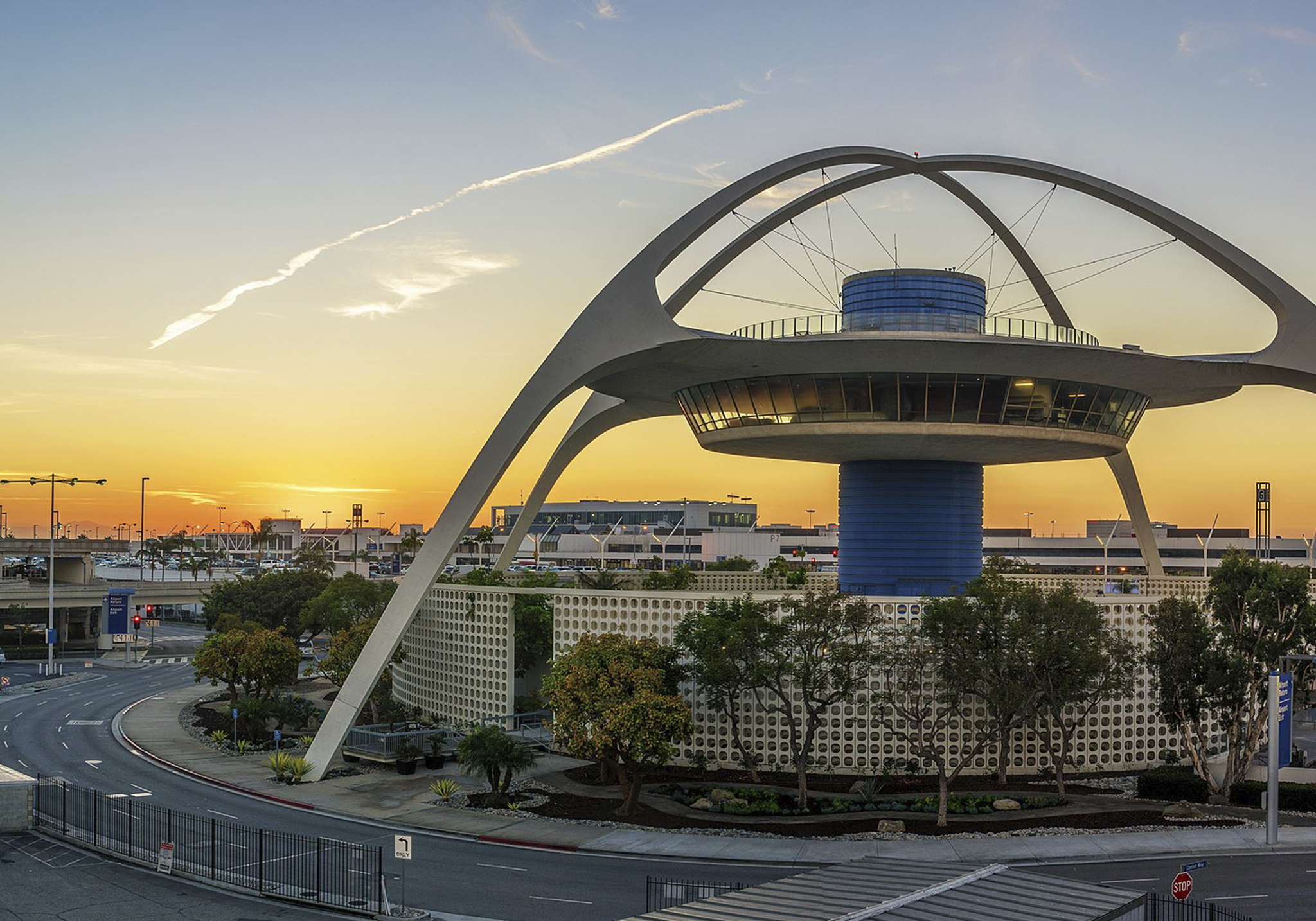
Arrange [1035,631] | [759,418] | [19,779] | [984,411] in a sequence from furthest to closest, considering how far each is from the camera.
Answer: [759,418], [984,411], [1035,631], [19,779]

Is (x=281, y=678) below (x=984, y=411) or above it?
below

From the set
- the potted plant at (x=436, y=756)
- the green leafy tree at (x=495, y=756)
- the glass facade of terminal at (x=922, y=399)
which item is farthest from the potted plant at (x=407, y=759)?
the glass facade of terminal at (x=922, y=399)

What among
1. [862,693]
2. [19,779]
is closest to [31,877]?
[19,779]

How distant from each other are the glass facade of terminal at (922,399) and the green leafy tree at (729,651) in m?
12.7

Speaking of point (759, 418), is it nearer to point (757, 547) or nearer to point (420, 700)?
point (420, 700)

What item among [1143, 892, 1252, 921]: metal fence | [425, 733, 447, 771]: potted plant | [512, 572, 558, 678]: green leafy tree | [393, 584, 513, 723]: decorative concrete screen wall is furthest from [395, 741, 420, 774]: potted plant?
[1143, 892, 1252, 921]: metal fence

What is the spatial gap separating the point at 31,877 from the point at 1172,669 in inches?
1370

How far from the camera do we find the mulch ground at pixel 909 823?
35.2 m

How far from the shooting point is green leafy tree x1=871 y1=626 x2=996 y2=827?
37.7 metres

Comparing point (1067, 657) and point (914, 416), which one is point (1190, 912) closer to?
point (1067, 657)

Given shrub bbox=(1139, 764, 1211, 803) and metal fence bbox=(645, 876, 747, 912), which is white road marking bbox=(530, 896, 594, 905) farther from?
shrub bbox=(1139, 764, 1211, 803)

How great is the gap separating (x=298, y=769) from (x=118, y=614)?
54.2 m

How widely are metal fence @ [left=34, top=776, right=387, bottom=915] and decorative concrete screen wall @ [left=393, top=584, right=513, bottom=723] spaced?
1569cm

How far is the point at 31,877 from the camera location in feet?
95.5
